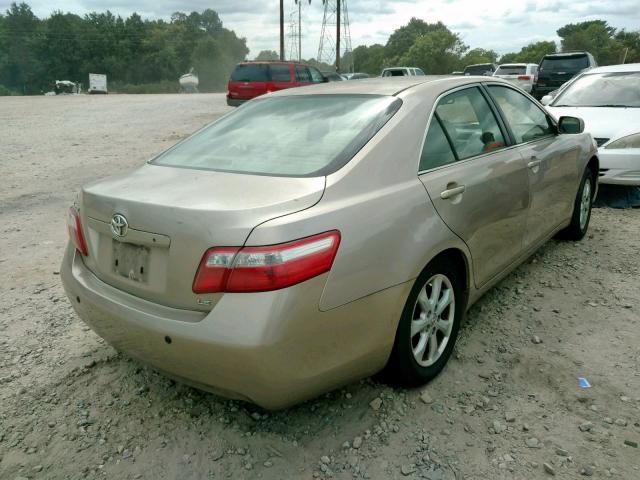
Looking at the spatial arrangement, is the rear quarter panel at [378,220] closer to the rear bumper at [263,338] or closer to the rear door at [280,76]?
the rear bumper at [263,338]

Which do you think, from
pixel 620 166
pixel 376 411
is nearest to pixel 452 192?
pixel 376 411

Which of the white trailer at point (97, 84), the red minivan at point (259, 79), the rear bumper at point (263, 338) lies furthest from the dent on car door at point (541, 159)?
the white trailer at point (97, 84)

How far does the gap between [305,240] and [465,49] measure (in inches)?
3417

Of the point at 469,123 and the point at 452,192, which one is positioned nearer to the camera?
the point at 452,192

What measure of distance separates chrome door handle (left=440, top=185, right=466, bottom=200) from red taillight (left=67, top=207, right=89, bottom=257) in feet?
5.66

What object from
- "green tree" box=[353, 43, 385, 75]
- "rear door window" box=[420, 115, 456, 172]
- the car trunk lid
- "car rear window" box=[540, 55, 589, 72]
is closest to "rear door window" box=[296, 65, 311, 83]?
"car rear window" box=[540, 55, 589, 72]

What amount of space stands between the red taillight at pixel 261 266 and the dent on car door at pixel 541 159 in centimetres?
210

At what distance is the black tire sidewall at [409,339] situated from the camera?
97.7 inches

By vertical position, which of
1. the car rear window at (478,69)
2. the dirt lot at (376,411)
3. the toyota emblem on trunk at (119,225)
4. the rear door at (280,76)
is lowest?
the dirt lot at (376,411)

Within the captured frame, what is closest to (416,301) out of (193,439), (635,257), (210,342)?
(210,342)

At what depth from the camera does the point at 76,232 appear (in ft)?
8.67

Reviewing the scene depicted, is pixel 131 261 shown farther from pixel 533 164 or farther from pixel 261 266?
pixel 533 164

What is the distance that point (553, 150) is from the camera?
13.2 ft

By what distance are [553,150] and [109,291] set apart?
10.5 feet
